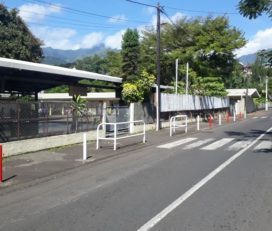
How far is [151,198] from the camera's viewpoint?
9531mm

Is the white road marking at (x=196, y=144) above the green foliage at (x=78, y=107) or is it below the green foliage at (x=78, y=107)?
below

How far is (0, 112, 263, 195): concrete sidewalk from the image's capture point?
1178 centimetres

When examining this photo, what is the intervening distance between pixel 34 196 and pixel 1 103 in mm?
6584

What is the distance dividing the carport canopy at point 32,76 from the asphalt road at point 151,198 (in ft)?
15.2

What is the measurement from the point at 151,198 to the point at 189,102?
31.1 m

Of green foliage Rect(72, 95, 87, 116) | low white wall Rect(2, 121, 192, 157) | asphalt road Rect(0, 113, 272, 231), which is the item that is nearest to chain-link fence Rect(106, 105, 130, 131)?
low white wall Rect(2, 121, 192, 157)

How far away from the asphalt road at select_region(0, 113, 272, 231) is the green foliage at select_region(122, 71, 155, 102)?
12.9 m

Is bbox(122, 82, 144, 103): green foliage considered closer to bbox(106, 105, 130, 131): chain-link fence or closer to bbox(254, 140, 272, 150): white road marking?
bbox(106, 105, 130, 131): chain-link fence

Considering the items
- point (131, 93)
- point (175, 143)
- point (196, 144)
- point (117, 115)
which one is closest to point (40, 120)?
point (175, 143)

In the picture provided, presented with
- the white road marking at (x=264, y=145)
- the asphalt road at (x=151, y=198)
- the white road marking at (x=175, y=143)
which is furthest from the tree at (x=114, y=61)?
the asphalt road at (x=151, y=198)

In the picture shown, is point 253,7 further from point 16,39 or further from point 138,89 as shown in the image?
point 16,39

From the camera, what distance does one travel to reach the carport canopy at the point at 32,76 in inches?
679

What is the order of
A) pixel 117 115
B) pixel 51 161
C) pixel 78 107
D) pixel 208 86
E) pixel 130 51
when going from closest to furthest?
pixel 51 161 → pixel 78 107 → pixel 117 115 → pixel 130 51 → pixel 208 86

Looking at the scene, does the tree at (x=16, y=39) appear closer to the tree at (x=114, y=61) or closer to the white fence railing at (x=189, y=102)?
the tree at (x=114, y=61)
